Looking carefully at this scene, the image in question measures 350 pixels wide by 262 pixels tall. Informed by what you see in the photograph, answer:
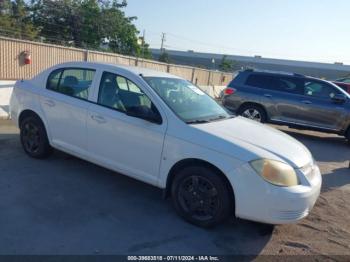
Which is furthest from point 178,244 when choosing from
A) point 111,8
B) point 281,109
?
point 111,8

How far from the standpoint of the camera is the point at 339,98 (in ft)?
34.6

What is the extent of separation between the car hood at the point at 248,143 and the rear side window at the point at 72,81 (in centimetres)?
186

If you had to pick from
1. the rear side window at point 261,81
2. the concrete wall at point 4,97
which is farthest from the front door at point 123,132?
the rear side window at point 261,81

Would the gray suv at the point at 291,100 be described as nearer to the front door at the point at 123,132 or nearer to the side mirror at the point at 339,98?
the side mirror at the point at 339,98

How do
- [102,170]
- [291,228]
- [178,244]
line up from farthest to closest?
[102,170], [291,228], [178,244]

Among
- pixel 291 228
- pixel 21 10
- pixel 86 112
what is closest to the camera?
pixel 291 228

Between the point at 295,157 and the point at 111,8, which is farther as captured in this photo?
the point at 111,8

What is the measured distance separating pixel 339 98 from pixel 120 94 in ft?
25.2

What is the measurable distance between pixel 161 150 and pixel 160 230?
2.97 feet

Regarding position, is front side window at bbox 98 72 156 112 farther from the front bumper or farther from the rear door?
the front bumper

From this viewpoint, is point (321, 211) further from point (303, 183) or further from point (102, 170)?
point (102, 170)

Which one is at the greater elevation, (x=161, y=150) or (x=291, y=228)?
(x=161, y=150)

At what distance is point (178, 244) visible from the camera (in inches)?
153

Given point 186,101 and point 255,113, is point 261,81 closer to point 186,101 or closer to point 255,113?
point 255,113
